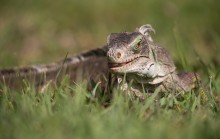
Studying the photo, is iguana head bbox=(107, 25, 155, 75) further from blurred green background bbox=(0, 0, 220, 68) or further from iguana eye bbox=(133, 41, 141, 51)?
blurred green background bbox=(0, 0, 220, 68)

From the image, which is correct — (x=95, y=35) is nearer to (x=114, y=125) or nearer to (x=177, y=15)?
(x=177, y=15)

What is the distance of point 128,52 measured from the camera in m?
7.26

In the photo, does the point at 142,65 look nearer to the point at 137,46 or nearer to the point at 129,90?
the point at 137,46

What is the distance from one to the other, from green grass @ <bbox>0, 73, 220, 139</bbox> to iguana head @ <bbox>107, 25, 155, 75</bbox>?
0.40 m

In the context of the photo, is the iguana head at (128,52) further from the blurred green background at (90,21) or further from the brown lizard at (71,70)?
the blurred green background at (90,21)

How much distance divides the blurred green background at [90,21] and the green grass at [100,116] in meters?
6.90

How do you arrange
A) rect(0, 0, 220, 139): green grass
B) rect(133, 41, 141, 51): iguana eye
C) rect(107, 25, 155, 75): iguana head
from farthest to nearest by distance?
rect(133, 41, 141, 51): iguana eye, rect(107, 25, 155, 75): iguana head, rect(0, 0, 220, 139): green grass

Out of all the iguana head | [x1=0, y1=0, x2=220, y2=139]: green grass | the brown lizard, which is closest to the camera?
[x1=0, y1=0, x2=220, y2=139]: green grass

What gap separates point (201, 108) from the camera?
6770 millimetres

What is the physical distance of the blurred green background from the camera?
14664mm

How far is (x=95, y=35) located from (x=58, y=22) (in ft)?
3.94

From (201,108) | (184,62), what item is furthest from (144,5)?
(201,108)

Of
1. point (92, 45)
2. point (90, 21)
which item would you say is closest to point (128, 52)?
point (92, 45)

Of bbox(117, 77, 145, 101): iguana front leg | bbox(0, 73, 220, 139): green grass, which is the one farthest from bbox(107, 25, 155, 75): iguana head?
bbox(0, 73, 220, 139): green grass
